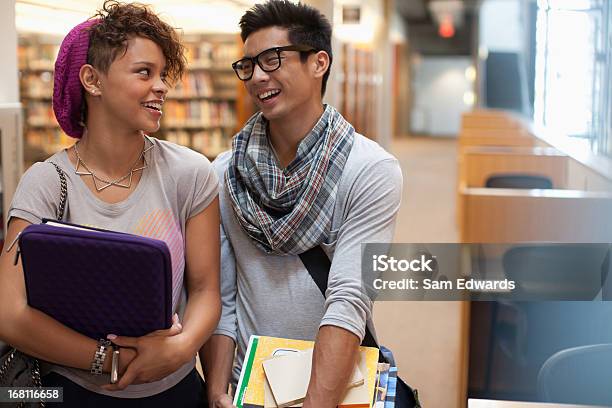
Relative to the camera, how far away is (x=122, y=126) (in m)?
1.39

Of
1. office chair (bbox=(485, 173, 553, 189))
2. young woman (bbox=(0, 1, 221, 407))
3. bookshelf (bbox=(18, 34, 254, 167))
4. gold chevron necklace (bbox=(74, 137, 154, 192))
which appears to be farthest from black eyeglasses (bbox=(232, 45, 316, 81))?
office chair (bbox=(485, 173, 553, 189))

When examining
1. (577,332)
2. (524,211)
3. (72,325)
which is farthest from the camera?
(524,211)

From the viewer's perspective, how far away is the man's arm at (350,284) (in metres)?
1.38

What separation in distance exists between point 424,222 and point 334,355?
1032mm

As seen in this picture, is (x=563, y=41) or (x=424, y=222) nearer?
(x=563, y=41)

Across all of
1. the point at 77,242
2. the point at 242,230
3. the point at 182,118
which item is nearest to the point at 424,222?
the point at 242,230

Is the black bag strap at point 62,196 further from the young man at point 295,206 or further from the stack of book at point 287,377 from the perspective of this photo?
the stack of book at point 287,377

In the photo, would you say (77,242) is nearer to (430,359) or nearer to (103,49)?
(103,49)

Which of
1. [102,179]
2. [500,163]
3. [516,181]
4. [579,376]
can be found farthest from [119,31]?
[500,163]

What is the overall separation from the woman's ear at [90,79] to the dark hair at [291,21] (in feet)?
1.09

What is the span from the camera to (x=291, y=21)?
4.90 ft

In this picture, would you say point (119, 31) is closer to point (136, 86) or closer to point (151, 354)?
point (136, 86)

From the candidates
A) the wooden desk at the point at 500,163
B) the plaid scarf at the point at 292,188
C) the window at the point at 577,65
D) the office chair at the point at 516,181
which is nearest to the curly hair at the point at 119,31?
the plaid scarf at the point at 292,188

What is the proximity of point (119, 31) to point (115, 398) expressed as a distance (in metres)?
0.70
